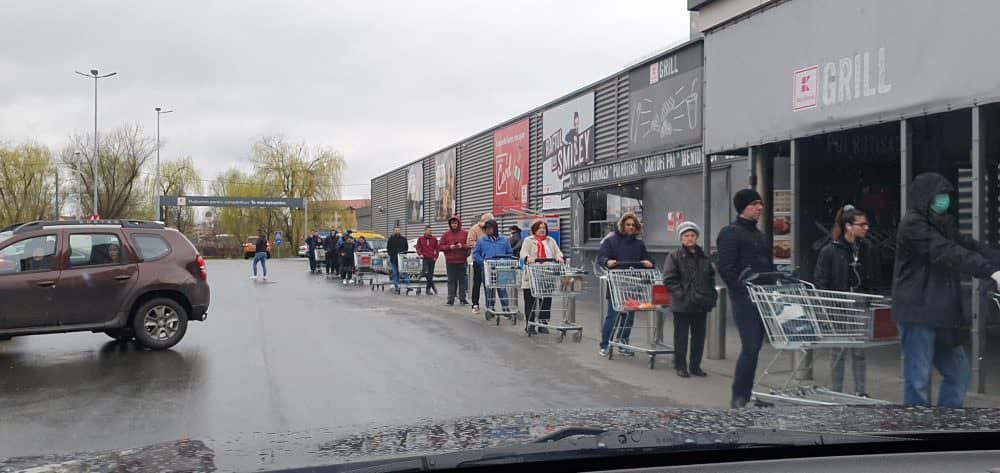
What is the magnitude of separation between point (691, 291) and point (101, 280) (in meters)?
6.86

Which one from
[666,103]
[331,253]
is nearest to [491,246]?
[666,103]

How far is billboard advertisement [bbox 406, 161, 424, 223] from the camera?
45719mm

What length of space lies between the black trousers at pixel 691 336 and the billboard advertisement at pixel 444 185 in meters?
29.8

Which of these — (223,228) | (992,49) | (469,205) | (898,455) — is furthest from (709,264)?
(223,228)

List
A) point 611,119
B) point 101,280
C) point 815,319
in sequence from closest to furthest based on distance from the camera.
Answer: point 815,319, point 101,280, point 611,119

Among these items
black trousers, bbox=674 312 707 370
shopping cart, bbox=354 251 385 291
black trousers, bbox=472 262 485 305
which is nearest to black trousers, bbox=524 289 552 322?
black trousers, bbox=472 262 485 305

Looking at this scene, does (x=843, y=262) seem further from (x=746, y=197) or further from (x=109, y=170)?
(x=109, y=170)

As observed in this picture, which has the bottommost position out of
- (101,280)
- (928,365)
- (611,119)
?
(928,365)

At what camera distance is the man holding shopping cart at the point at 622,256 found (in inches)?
413

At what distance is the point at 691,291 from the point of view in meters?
8.89

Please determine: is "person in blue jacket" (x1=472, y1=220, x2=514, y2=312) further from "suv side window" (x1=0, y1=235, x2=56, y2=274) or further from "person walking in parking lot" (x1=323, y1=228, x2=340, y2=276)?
"person walking in parking lot" (x1=323, y1=228, x2=340, y2=276)

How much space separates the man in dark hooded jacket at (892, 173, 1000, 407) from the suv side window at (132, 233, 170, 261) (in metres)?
8.62

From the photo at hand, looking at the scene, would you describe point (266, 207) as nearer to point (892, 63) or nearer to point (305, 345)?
point (305, 345)

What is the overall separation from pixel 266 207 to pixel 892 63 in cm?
6636
